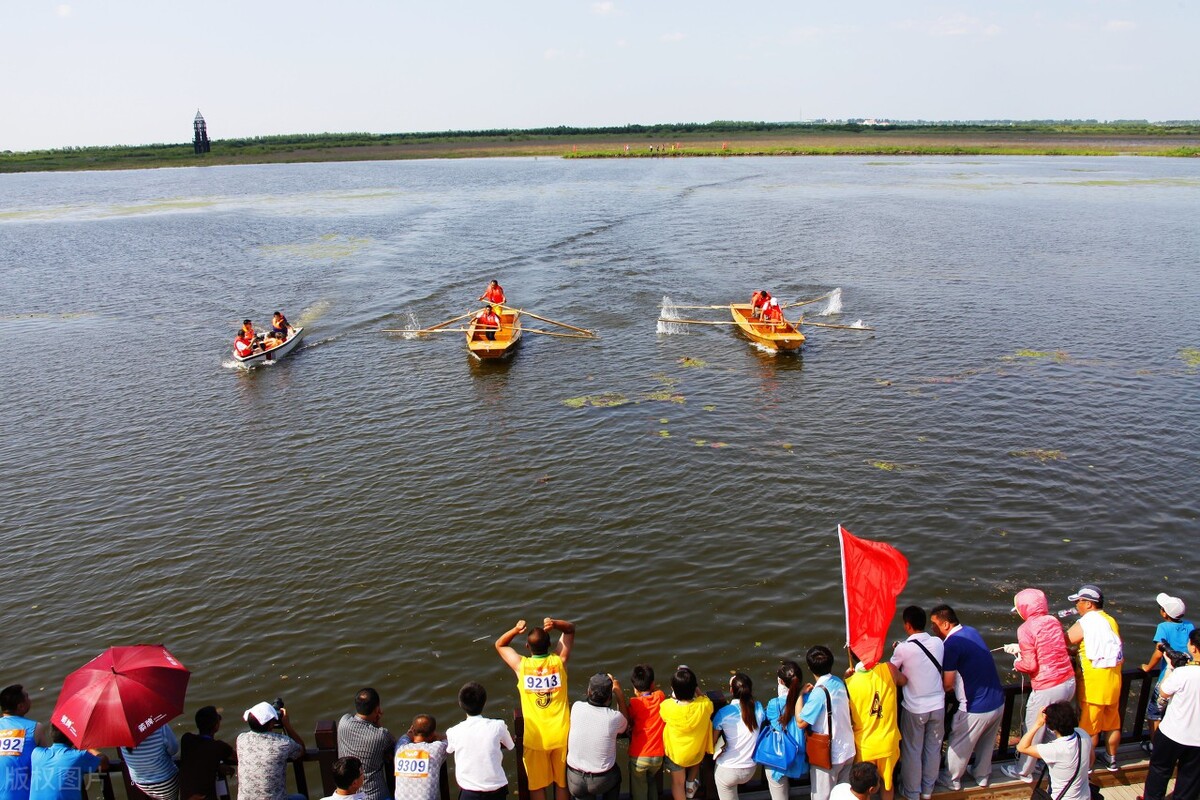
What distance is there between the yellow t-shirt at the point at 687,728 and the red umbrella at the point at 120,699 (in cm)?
494

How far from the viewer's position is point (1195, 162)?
11025 centimetres

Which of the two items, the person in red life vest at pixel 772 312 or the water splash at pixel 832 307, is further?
the water splash at pixel 832 307

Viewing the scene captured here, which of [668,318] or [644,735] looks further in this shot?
[668,318]

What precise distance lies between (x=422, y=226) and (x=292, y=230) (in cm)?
1066

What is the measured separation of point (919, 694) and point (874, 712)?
1.87 feet

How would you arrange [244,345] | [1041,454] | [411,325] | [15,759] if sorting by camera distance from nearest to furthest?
1. [15,759]
2. [1041,454]
3. [244,345]
4. [411,325]

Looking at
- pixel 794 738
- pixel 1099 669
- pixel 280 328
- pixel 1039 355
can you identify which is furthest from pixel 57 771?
pixel 1039 355

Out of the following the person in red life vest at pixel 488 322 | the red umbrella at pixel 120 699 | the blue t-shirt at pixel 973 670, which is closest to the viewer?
the red umbrella at pixel 120 699

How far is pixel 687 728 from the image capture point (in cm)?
786

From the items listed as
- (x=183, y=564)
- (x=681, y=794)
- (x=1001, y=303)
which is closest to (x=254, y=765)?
(x=681, y=794)

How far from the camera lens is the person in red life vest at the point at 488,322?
3100cm

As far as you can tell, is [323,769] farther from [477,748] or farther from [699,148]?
[699,148]

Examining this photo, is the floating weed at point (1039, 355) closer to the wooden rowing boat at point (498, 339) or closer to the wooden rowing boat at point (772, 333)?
the wooden rowing boat at point (772, 333)

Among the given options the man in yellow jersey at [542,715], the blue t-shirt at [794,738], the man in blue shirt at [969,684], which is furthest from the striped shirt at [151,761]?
the man in blue shirt at [969,684]
